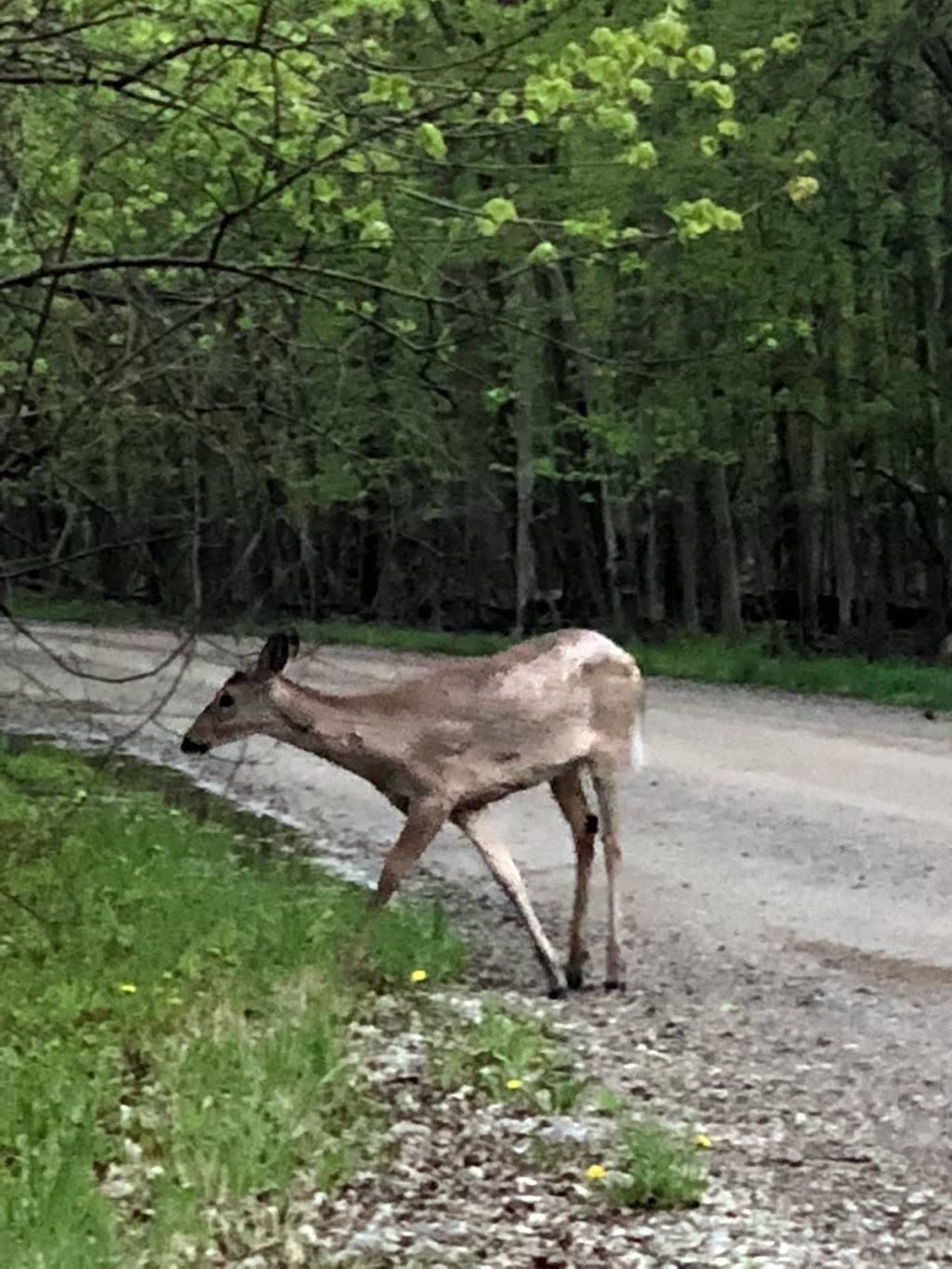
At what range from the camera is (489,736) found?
9352 millimetres

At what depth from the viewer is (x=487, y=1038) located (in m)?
7.75

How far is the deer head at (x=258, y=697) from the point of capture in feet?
32.4

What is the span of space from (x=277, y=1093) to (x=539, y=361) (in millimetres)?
23129

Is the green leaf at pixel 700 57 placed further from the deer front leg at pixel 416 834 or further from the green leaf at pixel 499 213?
the deer front leg at pixel 416 834

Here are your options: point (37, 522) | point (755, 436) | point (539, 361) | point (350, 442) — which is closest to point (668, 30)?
point (350, 442)

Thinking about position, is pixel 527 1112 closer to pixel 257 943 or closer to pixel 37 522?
pixel 257 943

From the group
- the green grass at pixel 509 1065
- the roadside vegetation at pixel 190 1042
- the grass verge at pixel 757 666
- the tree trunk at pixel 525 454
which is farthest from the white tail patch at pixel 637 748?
the tree trunk at pixel 525 454

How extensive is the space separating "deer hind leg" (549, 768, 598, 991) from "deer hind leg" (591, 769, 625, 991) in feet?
0.30

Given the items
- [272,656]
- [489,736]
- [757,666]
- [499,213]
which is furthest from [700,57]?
[757,666]

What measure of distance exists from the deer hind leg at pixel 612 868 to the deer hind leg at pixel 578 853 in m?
0.09

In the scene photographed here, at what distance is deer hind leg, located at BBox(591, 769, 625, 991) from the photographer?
9320mm

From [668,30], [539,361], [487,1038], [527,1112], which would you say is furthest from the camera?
[539,361]

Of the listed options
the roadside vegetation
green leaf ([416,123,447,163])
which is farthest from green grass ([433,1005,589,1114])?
green leaf ([416,123,447,163])

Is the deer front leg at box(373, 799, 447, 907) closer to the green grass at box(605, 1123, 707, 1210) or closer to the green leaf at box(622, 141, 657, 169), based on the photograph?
the green grass at box(605, 1123, 707, 1210)
